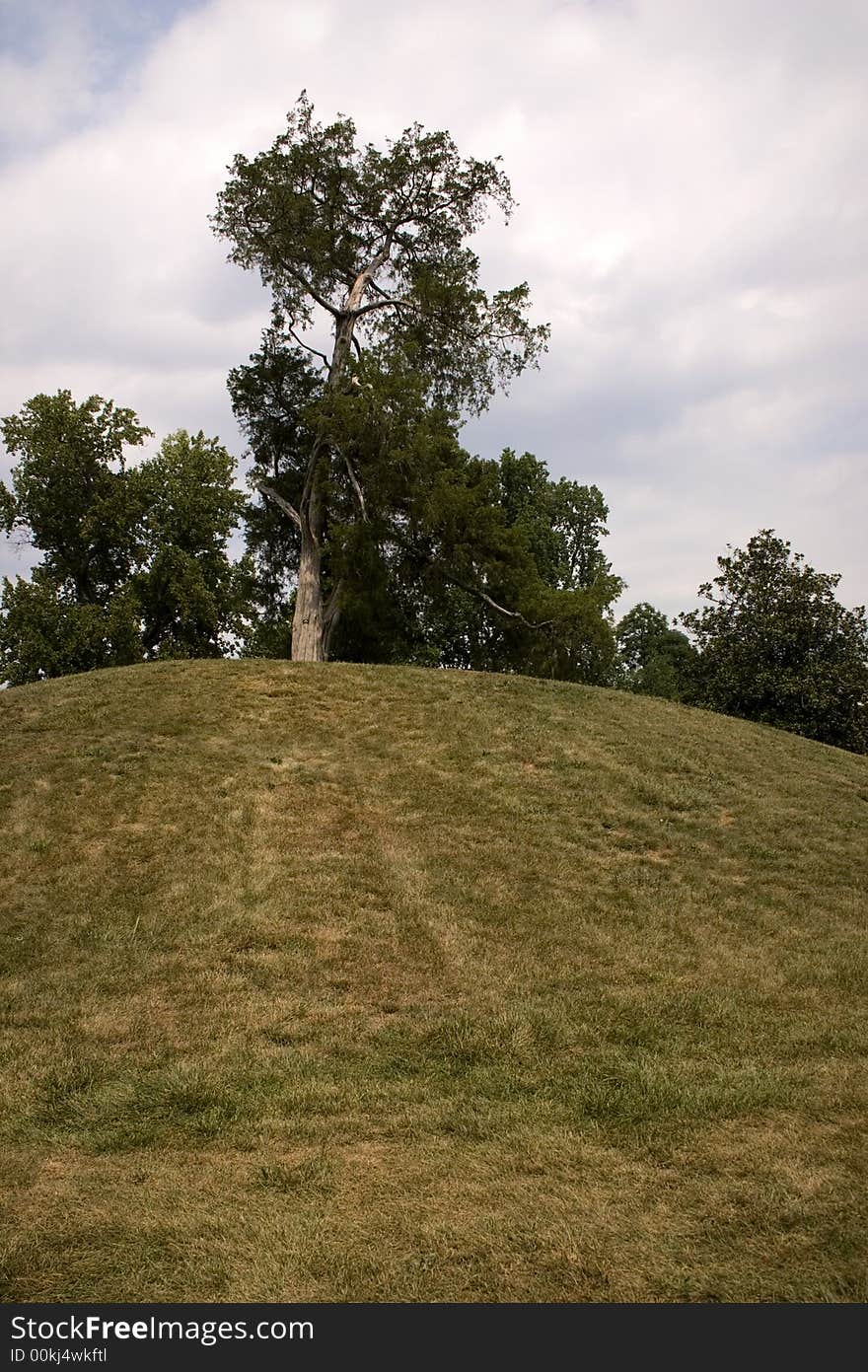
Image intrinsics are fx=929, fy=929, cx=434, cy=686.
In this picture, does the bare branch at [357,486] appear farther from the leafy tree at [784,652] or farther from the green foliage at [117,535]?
the leafy tree at [784,652]

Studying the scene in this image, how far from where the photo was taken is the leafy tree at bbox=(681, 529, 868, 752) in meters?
33.5

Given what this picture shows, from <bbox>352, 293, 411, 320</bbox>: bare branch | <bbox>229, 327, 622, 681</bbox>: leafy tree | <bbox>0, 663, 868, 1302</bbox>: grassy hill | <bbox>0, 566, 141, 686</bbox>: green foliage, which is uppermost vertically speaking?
<bbox>352, 293, 411, 320</bbox>: bare branch

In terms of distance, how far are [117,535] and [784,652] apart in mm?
24844

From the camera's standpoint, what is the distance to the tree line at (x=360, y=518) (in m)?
23.9

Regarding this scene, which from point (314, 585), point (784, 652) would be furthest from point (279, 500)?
point (784, 652)

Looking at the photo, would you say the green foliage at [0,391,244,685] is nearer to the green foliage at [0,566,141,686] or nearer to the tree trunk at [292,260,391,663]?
the green foliage at [0,566,141,686]

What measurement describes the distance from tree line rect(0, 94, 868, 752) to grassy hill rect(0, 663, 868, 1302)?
8296 mm

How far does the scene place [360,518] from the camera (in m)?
24.0

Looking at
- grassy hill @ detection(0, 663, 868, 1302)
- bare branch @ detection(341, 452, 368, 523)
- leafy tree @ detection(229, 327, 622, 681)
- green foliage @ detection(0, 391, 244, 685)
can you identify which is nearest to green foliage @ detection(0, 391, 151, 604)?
green foliage @ detection(0, 391, 244, 685)

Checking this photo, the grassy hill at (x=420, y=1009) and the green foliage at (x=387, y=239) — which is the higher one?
the green foliage at (x=387, y=239)

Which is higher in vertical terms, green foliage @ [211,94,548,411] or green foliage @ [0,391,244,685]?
green foliage @ [211,94,548,411]

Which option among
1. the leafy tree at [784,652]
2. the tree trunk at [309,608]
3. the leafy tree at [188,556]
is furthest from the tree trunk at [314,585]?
the leafy tree at [784,652]

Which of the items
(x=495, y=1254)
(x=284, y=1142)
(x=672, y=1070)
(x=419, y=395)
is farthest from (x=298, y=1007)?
(x=419, y=395)

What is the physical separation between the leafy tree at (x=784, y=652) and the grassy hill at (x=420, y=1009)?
60.2 ft
